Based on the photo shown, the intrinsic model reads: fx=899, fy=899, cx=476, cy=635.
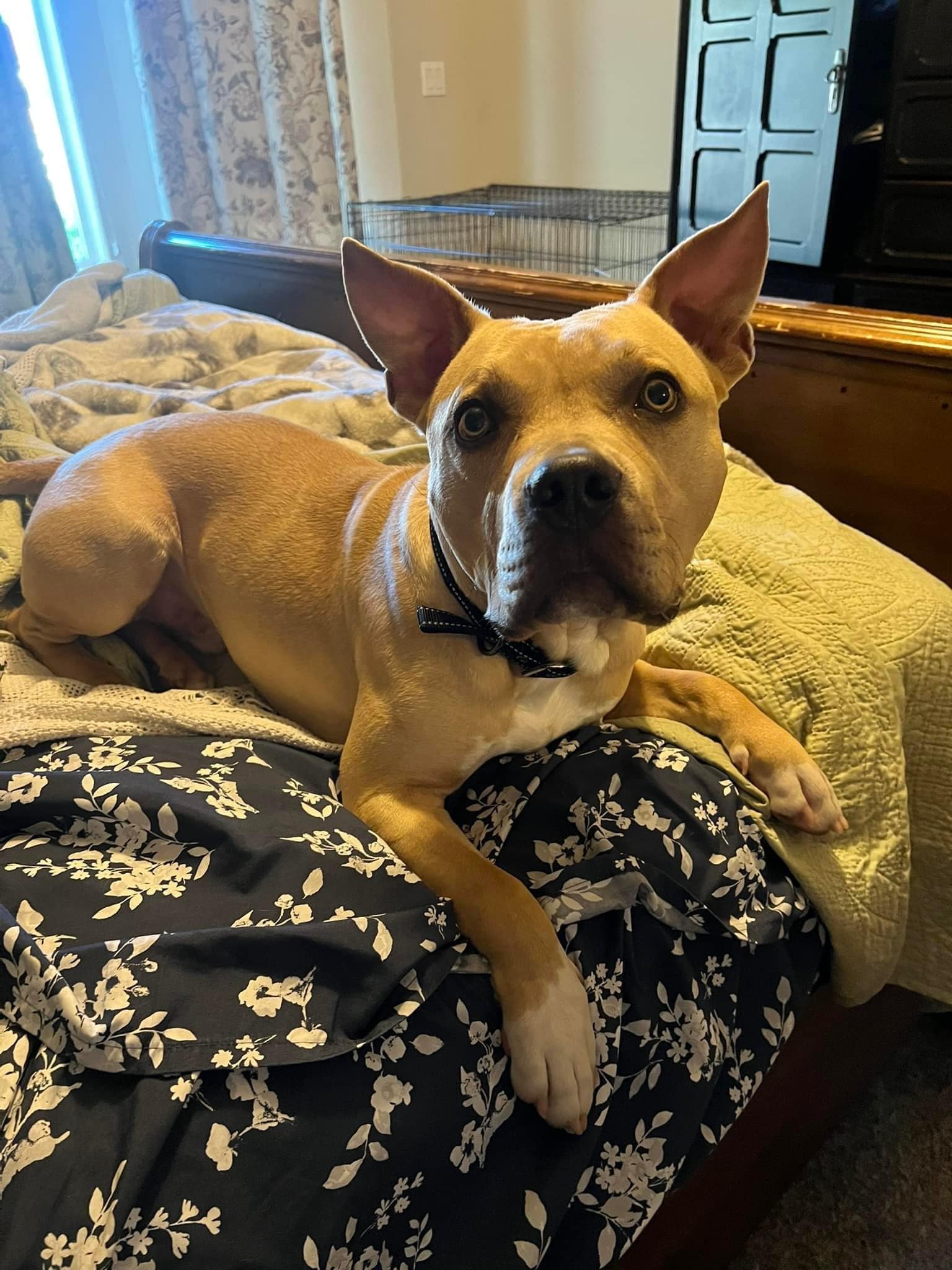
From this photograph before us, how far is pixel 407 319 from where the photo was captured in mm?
1416

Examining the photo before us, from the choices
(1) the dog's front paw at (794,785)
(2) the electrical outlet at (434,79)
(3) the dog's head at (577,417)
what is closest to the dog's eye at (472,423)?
(3) the dog's head at (577,417)

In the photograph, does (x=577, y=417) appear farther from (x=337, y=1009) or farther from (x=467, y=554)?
(x=337, y=1009)

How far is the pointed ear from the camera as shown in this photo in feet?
4.30

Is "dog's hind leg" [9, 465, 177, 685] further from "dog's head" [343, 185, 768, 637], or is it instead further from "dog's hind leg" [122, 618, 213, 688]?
"dog's head" [343, 185, 768, 637]

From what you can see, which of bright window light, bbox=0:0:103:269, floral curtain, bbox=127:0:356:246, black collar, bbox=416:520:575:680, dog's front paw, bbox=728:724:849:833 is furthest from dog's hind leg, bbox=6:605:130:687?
floral curtain, bbox=127:0:356:246

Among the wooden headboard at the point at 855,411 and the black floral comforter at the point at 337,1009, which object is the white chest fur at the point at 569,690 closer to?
the black floral comforter at the point at 337,1009

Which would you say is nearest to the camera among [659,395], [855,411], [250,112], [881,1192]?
[659,395]

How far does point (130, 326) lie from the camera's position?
9.82 ft

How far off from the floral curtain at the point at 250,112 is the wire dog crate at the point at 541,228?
0.92ft

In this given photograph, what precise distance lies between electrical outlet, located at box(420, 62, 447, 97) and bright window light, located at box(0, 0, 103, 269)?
6.34 feet

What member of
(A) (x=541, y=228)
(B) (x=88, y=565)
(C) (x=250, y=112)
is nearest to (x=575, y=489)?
(B) (x=88, y=565)

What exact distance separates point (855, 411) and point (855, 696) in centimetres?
66

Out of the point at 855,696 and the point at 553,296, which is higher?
the point at 553,296

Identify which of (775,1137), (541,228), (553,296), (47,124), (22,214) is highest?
(47,124)
